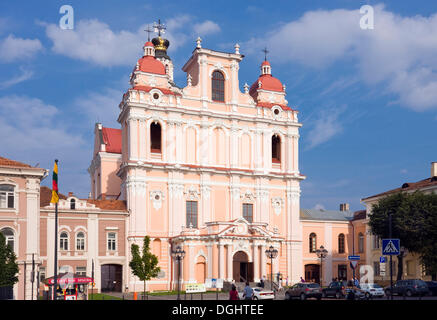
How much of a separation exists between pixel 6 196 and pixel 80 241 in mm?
11516

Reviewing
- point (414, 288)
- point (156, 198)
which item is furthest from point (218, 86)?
point (414, 288)

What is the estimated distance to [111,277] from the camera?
6419cm

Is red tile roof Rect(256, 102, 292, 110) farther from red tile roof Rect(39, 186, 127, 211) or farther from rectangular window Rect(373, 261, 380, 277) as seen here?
rectangular window Rect(373, 261, 380, 277)

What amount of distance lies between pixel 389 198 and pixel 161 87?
28.5m

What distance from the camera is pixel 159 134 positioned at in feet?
222

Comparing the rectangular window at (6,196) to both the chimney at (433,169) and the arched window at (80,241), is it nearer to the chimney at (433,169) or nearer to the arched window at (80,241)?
the arched window at (80,241)

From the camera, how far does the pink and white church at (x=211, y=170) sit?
6241 centimetres

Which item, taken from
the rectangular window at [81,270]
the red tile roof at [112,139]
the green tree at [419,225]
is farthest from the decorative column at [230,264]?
the red tile roof at [112,139]

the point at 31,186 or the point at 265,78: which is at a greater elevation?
the point at 265,78

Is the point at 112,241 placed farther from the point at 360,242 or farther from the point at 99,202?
the point at 360,242

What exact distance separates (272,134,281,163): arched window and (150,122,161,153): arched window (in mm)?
14748
